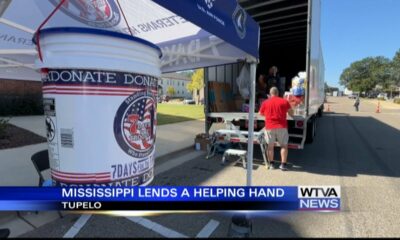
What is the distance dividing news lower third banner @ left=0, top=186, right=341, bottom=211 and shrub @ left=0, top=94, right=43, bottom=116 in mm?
13948

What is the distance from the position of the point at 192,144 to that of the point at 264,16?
163 inches

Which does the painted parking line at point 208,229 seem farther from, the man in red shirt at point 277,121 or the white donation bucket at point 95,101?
the man in red shirt at point 277,121

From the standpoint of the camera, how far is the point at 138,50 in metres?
1.45

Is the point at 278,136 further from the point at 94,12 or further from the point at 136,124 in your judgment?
the point at 136,124

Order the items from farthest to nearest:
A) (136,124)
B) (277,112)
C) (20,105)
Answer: (20,105) → (277,112) → (136,124)

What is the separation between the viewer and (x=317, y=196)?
2.14 metres

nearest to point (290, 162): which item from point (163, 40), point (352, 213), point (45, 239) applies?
point (352, 213)

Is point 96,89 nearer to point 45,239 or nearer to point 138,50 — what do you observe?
point 138,50

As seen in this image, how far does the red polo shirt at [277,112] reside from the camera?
5.64m

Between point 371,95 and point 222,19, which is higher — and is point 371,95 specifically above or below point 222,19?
below

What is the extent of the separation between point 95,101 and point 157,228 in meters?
2.32

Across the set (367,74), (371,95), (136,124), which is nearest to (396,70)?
(371,95)

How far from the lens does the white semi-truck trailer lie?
19.3 feet

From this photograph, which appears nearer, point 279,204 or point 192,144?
point 279,204
